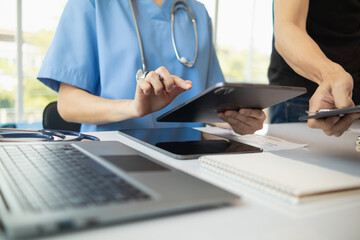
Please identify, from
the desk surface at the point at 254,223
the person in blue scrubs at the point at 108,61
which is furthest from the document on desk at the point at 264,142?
the desk surface at the point at 254,223

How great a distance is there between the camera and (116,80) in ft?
3.26

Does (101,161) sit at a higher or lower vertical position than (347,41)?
lower

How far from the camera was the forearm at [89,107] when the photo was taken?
2.83ft

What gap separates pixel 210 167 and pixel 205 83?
728mm

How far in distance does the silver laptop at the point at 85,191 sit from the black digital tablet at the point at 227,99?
197 millimetres

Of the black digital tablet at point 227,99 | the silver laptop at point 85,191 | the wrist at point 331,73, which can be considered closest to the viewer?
the silver laptop at point 85,191

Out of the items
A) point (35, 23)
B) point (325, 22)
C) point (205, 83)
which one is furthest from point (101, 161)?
point (35, 23)

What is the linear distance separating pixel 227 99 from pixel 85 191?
43cm

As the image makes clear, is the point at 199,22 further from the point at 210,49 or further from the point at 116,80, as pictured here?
the point at 116,80

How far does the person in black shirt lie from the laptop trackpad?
0.47 meters

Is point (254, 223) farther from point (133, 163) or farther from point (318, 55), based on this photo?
point (318, 55)

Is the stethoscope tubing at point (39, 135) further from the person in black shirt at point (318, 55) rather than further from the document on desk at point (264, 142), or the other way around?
the person in black shirt at point (318, 55)

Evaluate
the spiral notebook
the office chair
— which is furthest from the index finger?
the office chair

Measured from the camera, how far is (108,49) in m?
0.98
